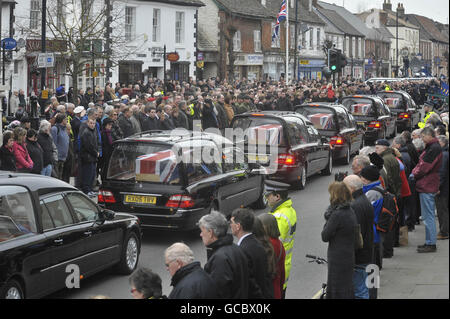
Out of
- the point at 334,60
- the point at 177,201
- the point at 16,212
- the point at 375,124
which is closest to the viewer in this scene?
the point at 16,212

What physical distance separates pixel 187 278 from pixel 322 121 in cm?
1625

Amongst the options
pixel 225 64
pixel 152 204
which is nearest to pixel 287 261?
pixel 152 204

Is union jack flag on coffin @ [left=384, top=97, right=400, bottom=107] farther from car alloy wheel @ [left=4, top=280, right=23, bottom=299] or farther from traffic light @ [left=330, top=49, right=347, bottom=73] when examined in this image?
car alloy wheel @ [left=4, top=280, right=23, bottom=299]

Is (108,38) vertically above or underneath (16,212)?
above

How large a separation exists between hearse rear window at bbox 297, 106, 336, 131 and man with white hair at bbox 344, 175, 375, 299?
13.4 m

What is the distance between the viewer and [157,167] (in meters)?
11.6

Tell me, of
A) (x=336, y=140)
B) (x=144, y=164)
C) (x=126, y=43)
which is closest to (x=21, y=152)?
(x=144, y=164)

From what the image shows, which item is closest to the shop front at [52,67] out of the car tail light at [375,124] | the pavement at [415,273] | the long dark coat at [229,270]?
the car tail light at [375,124]

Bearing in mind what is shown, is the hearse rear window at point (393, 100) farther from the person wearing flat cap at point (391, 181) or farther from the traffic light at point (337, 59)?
the person wearing flat cap at point (391, 181)

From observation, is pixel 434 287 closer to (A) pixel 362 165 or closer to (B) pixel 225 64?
(A) pixel 362 165

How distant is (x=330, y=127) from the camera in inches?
831

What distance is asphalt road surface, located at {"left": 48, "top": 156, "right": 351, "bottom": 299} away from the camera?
9125mm

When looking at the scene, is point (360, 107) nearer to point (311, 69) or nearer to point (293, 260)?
point (293, 260)
